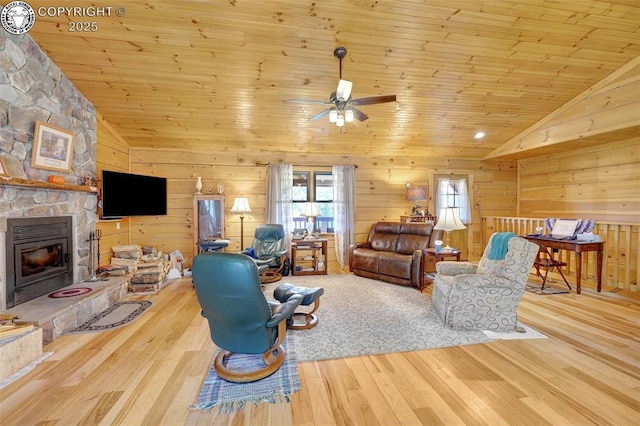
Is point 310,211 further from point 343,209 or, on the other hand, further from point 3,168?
point 3,168

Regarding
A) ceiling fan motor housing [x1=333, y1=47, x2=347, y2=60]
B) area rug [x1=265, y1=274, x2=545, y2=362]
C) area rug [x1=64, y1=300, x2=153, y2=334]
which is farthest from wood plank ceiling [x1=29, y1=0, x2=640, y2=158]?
area rug [x1=265, y1=274, x2=545, y2=362]

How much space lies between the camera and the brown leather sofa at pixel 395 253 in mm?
4449

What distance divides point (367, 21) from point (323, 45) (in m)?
0.54

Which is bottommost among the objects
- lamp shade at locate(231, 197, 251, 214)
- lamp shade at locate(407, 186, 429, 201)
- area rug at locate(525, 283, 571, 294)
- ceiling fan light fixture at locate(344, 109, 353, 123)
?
area rug at locate(525, 283, 571, 294)

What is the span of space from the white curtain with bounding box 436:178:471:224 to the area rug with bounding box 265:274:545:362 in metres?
3.10

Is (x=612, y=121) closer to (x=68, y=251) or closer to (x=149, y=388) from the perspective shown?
(x=149, y=388)

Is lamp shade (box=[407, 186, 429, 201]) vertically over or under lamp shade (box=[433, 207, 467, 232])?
over

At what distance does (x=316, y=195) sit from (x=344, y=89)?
11.3ft

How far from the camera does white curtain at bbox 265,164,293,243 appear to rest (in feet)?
18.7

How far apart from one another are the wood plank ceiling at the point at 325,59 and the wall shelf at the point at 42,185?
4.38ft

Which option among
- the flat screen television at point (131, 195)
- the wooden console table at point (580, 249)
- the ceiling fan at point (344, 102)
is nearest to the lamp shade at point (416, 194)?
the wooden console table at point (580, 249)

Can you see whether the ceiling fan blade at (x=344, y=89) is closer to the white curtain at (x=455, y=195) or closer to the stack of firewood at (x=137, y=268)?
the stack of firewood at (x=137, y=268)

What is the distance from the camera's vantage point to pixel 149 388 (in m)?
2.00

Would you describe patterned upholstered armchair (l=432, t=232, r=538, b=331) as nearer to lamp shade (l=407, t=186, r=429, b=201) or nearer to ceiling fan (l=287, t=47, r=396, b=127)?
ceiling fan (l=287, t=47, r=396, b=127)
